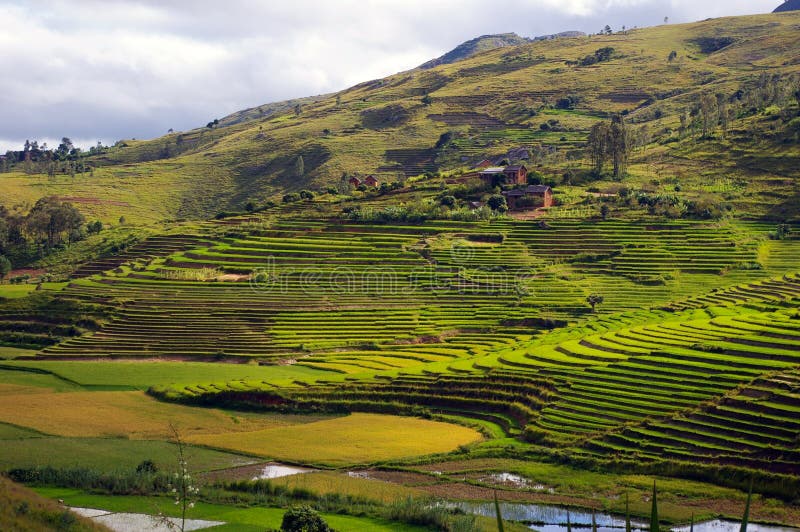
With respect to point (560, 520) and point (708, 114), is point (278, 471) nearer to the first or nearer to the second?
point (560, 520)

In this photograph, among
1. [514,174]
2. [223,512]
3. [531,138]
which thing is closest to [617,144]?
[514,174]

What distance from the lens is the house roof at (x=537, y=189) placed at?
9485cm

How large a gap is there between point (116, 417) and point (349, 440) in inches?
514

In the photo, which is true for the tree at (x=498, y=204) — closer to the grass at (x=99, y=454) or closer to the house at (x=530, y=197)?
the house at (x=530, y=197)

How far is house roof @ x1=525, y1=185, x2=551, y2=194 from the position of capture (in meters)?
94.8

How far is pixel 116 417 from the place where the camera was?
153 feet

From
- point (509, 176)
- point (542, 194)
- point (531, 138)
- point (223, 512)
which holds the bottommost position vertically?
point (223, 512)

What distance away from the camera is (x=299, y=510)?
1126 inches

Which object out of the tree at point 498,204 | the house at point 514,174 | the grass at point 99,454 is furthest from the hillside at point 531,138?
the grass at point 99,454

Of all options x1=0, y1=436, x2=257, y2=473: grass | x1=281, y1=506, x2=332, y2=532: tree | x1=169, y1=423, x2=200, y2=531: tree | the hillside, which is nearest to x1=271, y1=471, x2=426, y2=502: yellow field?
x1=0, y1=436, x2=257, y2=473: grass

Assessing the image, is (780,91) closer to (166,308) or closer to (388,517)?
(166,308)

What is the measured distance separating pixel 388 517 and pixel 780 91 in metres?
115

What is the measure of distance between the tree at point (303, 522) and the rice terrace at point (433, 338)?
0.26ft

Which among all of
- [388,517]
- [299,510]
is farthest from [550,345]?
[299,510]
